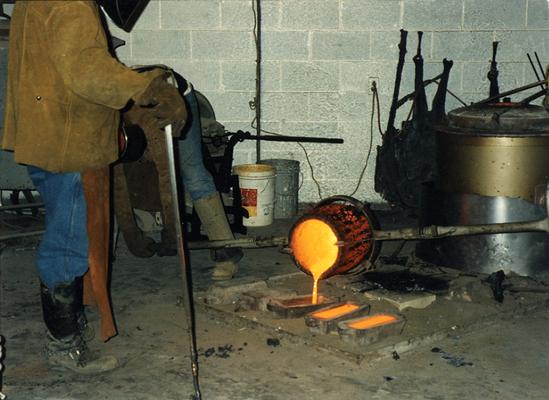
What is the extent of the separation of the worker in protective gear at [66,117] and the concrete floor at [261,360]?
0.67 feet

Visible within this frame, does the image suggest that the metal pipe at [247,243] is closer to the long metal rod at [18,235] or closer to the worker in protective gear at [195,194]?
the worker in protective gear at [195,194]

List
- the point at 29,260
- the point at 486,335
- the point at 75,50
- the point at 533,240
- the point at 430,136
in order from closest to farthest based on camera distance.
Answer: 1. the point at 75,50
2. the point at 486,335
3. the point at 533,240
4. the point at 29,260
5. the point at 430,136

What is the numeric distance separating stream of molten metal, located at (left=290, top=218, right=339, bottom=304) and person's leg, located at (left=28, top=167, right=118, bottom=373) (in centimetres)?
136

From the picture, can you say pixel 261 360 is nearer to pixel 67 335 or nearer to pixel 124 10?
pixel 67 335

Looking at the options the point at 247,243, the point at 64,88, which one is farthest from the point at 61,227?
the point at 247,243

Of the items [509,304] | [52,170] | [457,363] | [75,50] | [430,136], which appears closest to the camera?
[75,50]

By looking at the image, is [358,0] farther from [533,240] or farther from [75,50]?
[75,50]

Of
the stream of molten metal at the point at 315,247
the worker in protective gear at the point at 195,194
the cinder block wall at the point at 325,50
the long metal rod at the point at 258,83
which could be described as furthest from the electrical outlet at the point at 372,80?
the stream of molten metal at the point at 315,247

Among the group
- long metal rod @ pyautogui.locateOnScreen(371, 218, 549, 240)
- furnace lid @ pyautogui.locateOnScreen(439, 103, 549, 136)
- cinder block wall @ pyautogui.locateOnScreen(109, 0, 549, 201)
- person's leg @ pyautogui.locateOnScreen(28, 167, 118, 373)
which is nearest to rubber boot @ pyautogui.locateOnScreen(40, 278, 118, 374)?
person's leg @ pyautogui.locateOnScreen(28, 167, 118, 373)

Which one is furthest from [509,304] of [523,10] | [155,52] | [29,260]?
[155,52]

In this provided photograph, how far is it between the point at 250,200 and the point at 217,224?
68.8 inches

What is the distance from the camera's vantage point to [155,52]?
24.6ft

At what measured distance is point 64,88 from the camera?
11.7 feet

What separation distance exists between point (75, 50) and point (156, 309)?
73.0 inches
